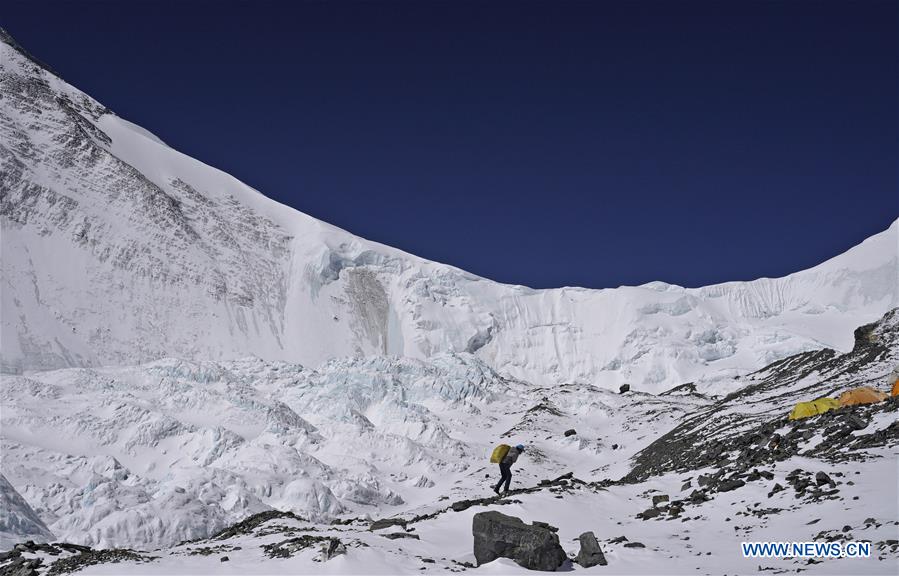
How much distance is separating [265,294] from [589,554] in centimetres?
16012

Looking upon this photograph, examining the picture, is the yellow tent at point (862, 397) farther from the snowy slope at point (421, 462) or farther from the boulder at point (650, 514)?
the boulder at point (650, 514)

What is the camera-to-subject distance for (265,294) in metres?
168

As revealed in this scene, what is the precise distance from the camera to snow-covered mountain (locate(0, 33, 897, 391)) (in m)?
133

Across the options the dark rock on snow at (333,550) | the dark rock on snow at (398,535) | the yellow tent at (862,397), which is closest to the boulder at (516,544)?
the dark rock on snow at (398,535)

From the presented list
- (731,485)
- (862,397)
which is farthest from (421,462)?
(731,485)

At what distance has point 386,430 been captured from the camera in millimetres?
79188

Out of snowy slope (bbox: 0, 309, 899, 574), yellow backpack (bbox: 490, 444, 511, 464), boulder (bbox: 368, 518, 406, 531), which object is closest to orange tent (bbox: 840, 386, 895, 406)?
snowy slope (bbox: 0, 309, 899, 574)

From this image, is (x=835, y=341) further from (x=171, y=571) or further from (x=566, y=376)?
(x=171, y=571)

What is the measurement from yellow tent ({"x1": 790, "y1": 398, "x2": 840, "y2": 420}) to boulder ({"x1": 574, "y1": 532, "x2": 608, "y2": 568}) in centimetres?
2048

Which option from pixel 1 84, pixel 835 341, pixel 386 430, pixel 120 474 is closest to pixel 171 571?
pixel 120 474

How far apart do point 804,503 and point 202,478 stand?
3882cm

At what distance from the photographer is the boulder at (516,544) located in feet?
47.3

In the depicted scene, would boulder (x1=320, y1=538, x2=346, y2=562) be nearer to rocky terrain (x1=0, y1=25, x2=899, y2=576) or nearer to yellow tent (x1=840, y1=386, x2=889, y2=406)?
rocky terrain (x1=0, y1=25, x2=899, y2=576)

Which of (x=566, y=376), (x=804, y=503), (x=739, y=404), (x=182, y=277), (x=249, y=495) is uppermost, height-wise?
(x=182, y=277)
